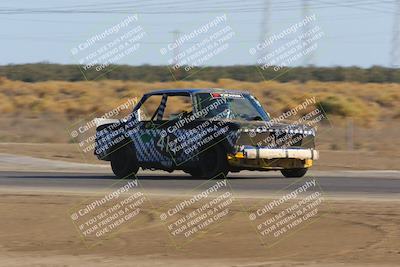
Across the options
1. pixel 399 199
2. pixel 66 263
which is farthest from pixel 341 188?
pixel 66 263

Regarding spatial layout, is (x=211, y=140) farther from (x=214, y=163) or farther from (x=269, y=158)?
(x=269, y=158)

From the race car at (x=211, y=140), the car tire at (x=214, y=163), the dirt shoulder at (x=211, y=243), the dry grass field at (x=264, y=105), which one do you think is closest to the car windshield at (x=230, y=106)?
the race car at (x=211, y=140)

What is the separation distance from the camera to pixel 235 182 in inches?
762

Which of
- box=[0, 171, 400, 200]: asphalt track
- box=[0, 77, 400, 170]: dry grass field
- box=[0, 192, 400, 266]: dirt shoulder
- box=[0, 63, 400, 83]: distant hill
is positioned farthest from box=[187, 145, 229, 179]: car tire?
box=[0, 63, 400, 83]: distant hill

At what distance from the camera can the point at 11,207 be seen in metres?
15.1

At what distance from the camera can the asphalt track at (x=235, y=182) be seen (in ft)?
57.7

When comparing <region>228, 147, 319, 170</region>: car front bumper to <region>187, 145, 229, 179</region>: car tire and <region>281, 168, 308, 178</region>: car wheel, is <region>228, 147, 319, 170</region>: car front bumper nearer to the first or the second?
<region>187, 145, 229, 179</region>: car tire

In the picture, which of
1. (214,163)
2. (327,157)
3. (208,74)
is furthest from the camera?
(208,74)

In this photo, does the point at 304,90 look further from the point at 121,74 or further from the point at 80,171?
the point at 80,171

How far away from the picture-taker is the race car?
19.0 m

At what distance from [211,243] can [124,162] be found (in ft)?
30.4

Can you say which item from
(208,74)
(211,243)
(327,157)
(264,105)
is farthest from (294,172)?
(208,74)

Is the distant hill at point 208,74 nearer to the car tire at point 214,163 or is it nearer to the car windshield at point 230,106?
the car windshield at point 230,106

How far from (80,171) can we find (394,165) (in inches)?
314
